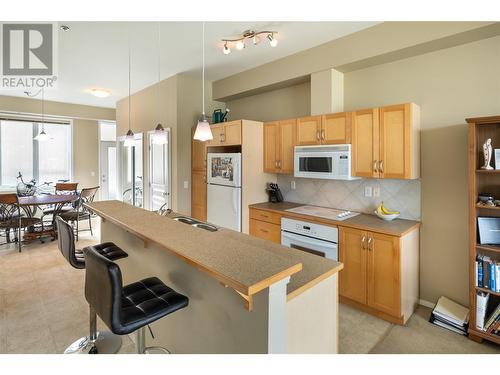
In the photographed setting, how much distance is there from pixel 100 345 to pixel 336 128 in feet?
9.86

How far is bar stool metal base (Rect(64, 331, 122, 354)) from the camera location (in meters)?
2.16

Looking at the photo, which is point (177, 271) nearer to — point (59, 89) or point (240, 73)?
point (240, 73)

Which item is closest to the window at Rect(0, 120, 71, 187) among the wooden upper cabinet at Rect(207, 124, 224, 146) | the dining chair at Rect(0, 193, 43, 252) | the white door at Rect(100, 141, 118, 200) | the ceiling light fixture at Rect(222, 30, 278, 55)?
the white door at Rect(100, 141, 118, 200)

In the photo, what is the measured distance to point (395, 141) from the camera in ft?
8.84

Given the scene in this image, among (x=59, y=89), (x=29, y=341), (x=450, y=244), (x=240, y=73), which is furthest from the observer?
(x=59, y=89)

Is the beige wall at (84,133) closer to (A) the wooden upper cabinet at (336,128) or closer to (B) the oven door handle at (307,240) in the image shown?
(B) the oven door handle at (307,240)

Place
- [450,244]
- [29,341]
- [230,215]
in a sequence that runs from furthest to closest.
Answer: [230,215] → [450,244] → [29,341]

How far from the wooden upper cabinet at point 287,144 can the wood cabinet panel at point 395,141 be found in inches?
42.2

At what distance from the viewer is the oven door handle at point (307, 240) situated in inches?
115

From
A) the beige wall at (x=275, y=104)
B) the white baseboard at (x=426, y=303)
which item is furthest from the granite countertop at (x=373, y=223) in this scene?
the beige wall at (x=275, y=104)

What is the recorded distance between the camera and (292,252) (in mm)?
1824

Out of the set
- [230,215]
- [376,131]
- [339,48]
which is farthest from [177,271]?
[339,48]
